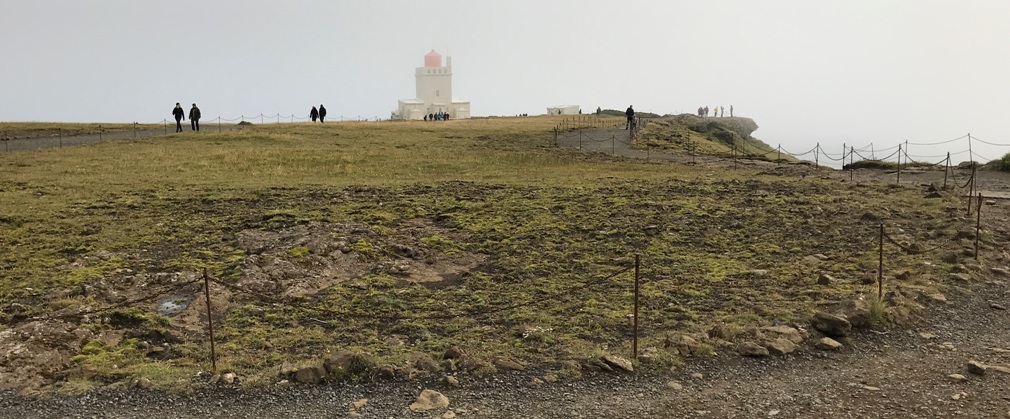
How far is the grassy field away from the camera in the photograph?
31.7 ft

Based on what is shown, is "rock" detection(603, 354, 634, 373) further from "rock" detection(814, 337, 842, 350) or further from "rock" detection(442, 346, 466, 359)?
"rock" detection(814, 337, 842, 350)

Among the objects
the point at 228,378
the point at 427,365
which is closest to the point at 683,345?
the point at 427,365

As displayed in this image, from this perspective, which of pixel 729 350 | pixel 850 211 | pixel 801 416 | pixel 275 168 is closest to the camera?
pixel 801 416

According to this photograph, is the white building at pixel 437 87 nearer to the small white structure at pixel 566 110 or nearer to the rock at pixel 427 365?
the small white structure at pixel 566 110

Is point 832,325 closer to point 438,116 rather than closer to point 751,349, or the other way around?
point 751,349

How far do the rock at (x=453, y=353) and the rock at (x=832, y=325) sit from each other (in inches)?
183

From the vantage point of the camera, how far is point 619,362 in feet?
27.3

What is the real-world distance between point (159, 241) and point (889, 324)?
42.9ft

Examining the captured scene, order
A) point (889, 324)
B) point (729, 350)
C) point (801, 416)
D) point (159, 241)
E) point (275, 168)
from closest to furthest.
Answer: point (801, 416), point (729, 350), point (889, 324), point (159, 241), point (275, 168)

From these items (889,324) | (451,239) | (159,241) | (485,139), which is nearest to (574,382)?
(889,324)

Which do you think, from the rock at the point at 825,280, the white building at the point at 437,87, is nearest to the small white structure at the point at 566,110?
the white building at the point at 437,87

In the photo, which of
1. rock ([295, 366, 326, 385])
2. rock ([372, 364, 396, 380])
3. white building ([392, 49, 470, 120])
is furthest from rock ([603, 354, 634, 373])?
white building ([392, 49, 470, 120])

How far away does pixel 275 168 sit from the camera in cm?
2673

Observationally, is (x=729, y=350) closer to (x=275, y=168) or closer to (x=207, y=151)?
(x=275, y=168)
